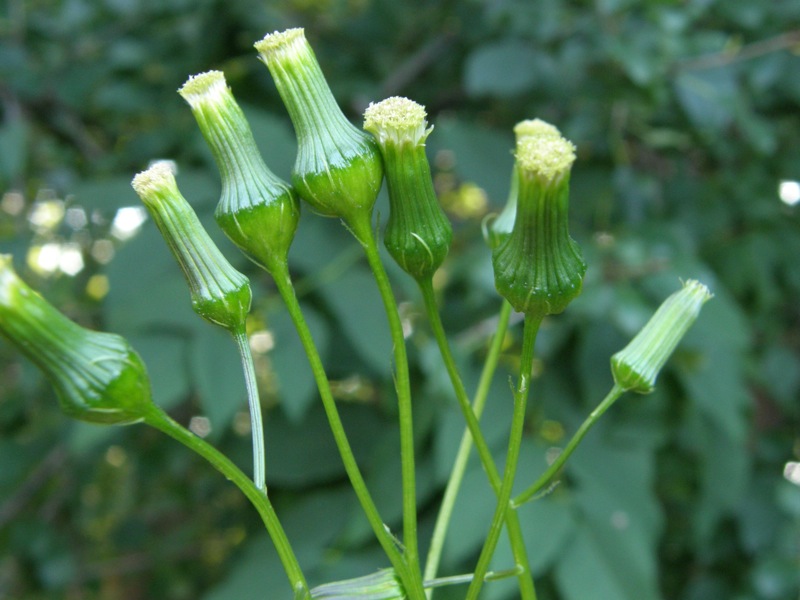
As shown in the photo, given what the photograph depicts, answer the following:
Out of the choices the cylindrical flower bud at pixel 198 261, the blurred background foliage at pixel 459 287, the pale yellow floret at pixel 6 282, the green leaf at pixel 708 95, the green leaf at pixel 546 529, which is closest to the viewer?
the pale yellow floret at pixel 6 282

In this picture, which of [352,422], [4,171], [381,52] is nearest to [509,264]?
[352,422]

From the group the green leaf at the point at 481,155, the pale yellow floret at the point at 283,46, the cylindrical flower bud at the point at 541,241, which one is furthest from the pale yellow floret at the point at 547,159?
the green leaf at the point at 481,155

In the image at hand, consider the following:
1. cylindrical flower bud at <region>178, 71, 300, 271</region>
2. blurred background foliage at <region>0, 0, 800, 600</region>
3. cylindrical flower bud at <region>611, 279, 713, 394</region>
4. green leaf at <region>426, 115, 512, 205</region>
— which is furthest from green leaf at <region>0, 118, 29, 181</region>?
cylindrical flower bud at <region>611, 279, 713, 394</region>

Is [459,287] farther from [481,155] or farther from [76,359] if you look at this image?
[76,359]

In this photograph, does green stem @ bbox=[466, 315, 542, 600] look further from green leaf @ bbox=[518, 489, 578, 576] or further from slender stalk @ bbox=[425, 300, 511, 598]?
green leaf @ bbox=[518, 489, 578, 576]

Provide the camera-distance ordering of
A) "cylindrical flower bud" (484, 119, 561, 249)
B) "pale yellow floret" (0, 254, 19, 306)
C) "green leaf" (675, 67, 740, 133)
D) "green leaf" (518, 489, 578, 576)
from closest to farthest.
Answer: "pale yellow floret" (0, 254, 19, 306) → "cylindrical flower bud" (484, 119, 561, 249) → "green leaf" (518, 489, 578, 576) → "green leaf" (675, 67, 740, 133)

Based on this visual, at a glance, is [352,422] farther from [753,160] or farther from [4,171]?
[753,160]

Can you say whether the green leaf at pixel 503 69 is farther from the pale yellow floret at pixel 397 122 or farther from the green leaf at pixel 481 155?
the pale yellow floret at pixel 397 122

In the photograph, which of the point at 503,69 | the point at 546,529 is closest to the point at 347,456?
the point at 546,529
